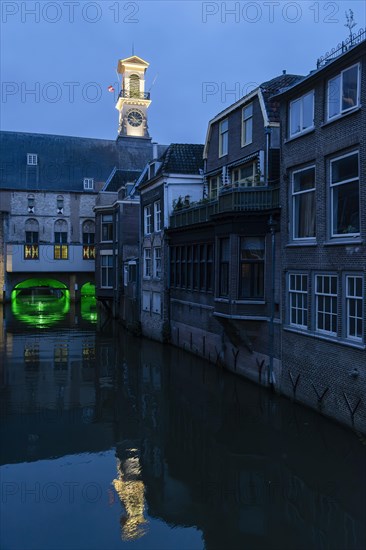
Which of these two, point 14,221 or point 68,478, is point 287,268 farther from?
point 14,221


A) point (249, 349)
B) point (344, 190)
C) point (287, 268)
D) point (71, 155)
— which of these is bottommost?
point (249, 349)

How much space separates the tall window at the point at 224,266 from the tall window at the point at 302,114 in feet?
18.3

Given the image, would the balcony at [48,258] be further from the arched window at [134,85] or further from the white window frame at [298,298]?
the white window frame at [298,298]

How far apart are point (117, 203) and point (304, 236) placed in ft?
91.0

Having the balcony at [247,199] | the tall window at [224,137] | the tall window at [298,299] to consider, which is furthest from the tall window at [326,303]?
the tall window at [224,137]

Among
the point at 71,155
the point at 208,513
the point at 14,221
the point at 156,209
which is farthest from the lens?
the point at 71,155

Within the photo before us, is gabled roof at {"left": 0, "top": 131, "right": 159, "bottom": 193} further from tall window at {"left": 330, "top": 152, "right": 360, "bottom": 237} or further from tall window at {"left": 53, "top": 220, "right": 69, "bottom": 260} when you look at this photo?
tall window at {"left": 330, "top": 152, "right": 360, "bottom": 237}

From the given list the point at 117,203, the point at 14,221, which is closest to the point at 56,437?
the point at 117,203

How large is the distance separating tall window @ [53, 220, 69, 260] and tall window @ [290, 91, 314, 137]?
1793 inches

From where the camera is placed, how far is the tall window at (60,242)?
5962cm

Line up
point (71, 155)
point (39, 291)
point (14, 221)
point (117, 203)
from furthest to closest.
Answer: point (39, 291) < point (71, 155) < point (14, 221) < point (117, 203)

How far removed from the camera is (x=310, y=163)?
16641 millimetres

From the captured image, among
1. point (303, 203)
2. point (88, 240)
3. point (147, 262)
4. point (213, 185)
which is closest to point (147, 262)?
point (147, 262)

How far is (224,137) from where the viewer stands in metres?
25.6
